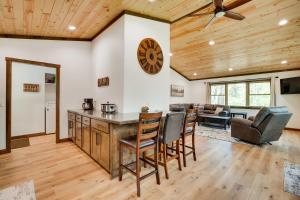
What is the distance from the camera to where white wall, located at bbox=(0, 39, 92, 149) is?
3.53 m

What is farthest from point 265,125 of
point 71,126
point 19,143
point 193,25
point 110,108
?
point 19,143

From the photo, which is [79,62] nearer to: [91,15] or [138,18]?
[91,15]

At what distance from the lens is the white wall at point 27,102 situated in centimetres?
452

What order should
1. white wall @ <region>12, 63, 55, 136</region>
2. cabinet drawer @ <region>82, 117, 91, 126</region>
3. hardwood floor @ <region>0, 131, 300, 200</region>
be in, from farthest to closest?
white wall @ <region>12, 63, 55, 136</region> → cabinet drawer @ <region>82, 117, 91, 126</region> → hardwood floor @ <region>0, 131, 300, 200</region>

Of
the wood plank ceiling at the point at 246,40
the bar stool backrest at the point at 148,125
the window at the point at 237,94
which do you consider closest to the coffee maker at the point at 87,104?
the bar stool backrest at the point at 148,125

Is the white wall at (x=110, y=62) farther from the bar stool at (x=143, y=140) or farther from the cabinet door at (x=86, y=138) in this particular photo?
the bar stool at (x=143, y=140)

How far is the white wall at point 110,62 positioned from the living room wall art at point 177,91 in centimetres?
465

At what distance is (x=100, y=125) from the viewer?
249 cm

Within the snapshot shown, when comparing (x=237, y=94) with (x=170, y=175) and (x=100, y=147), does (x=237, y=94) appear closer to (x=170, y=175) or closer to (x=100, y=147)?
(x=170, y=175)

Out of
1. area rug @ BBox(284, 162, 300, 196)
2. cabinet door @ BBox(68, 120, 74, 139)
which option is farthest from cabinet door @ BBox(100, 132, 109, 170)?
area rug @ BBox(284, 162, 300, 196)

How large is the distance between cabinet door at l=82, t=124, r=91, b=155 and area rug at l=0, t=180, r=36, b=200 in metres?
1.02

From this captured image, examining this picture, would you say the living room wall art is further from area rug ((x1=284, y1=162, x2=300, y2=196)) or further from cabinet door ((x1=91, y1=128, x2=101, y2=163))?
cabinet door ((x1=91, y1=128, x2=101, y2=163))

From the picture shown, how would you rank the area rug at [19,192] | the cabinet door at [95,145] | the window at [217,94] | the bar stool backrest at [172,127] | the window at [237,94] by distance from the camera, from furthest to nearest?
the window at [217,94] → the window at [237,94] → the cabinet door at [95,145] → the bar stool backrest at [172,127] → the area rug at [19,192]

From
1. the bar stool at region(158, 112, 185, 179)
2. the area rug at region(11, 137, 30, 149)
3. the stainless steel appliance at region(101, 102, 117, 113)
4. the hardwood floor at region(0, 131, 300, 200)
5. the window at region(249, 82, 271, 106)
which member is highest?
the window at region(249, 82, 271, 106)
